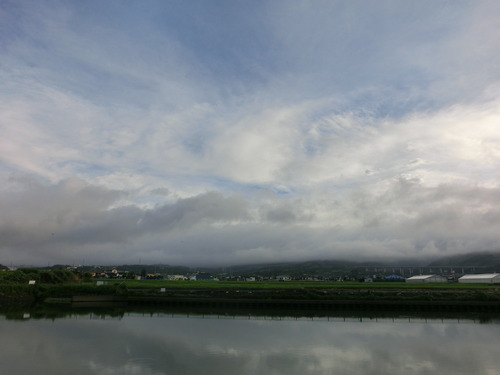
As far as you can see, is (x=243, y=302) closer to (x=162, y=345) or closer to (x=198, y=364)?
(x=162, y=345)

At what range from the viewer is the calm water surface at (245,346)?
720 inches

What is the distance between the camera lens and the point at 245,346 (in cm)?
2291

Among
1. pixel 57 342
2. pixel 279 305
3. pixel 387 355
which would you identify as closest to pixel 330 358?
pixel 387 355

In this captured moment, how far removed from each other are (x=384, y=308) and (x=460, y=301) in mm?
9105

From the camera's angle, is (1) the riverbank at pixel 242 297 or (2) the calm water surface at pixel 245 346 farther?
(1) the riverbank at pixel 242 297

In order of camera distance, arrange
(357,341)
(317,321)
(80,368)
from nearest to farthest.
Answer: (80,368) < (357,341) < (317,321)

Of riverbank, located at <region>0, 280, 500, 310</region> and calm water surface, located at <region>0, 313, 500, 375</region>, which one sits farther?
riverbank, located at <region>0, 280, 500, 310</region>

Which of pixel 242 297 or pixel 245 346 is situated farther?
pixel 242 297

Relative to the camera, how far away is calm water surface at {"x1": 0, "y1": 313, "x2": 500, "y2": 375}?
18.3m

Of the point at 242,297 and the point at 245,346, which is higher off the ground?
the point at 242,297

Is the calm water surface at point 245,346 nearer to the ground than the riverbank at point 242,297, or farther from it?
nearer to the ground

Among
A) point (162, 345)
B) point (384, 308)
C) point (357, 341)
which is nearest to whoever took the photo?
point (162, 345)

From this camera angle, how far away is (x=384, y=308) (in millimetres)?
42656

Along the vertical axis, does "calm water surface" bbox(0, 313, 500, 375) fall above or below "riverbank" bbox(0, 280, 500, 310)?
below
